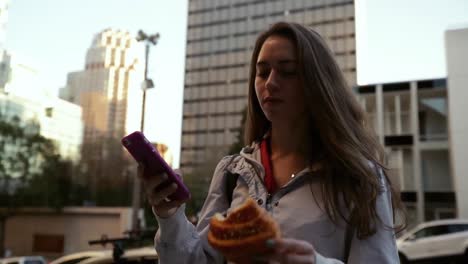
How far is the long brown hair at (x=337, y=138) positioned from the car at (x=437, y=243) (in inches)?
428

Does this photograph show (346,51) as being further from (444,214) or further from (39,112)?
(39,112)

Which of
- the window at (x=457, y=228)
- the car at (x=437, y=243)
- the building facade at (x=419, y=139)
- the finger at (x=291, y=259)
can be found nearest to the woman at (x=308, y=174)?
the finger at (x=291, y=259)

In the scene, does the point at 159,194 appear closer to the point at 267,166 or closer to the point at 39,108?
the point at 267,166

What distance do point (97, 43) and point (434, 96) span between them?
16.8 m

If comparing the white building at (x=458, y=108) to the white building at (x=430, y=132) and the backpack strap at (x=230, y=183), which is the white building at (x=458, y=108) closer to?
the white building at (x=430, y=132)

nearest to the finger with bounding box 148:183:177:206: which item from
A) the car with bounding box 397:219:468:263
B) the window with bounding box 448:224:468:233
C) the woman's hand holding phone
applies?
the woman's hand holding phone

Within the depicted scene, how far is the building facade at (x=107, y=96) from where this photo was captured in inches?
426

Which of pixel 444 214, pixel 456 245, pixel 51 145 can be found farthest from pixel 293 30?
pixel 444 214

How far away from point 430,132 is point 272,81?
2209 cm

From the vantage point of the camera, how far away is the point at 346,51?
32.6 meters

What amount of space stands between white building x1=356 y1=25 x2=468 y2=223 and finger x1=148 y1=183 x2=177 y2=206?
61.2 feet

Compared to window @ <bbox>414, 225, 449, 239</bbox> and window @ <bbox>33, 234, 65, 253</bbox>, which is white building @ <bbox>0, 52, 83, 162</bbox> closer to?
window @ <bbox>33, 234, 65, 253</bbox>

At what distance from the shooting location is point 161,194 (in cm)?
115

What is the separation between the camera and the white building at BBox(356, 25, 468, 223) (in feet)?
62.8
